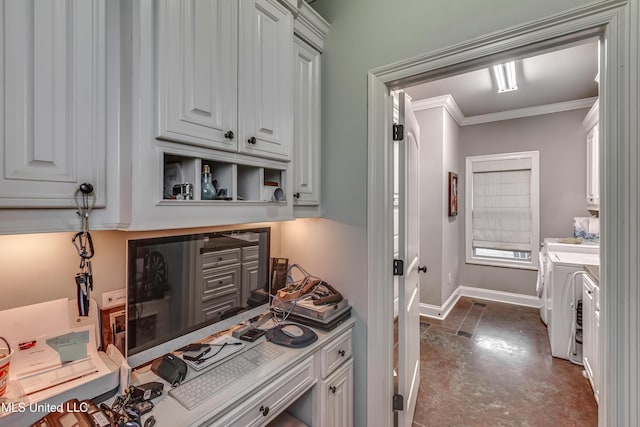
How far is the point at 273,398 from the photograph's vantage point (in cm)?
112

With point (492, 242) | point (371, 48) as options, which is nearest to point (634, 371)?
point (371, 48)

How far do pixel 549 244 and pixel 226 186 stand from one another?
362 centimetres

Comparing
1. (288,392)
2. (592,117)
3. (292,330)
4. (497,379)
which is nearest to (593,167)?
(592,117)

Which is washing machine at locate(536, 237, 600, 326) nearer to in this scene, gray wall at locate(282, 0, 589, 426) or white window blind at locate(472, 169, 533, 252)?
white window blind at locate(472, 169, 533, 252)

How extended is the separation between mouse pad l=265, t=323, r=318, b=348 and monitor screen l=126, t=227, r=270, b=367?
0.45 ft

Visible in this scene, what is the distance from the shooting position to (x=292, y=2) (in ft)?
4.47

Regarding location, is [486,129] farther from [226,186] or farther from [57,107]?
[57,107]

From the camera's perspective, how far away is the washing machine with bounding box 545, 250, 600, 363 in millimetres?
2605

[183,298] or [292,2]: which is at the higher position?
[292,2]

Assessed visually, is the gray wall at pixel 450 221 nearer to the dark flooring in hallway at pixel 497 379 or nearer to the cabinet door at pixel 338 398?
the dark flooring in hallway at pixel 497 379

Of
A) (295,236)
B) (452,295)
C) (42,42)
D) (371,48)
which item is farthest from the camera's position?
(452,295)

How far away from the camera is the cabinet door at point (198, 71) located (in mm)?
923

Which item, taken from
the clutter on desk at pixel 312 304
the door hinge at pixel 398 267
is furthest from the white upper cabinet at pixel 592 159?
the clutter on desk at pixel 312 304

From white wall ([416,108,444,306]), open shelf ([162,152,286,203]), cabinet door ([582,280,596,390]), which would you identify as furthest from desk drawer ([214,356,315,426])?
white wall ([416,108,444,306])
